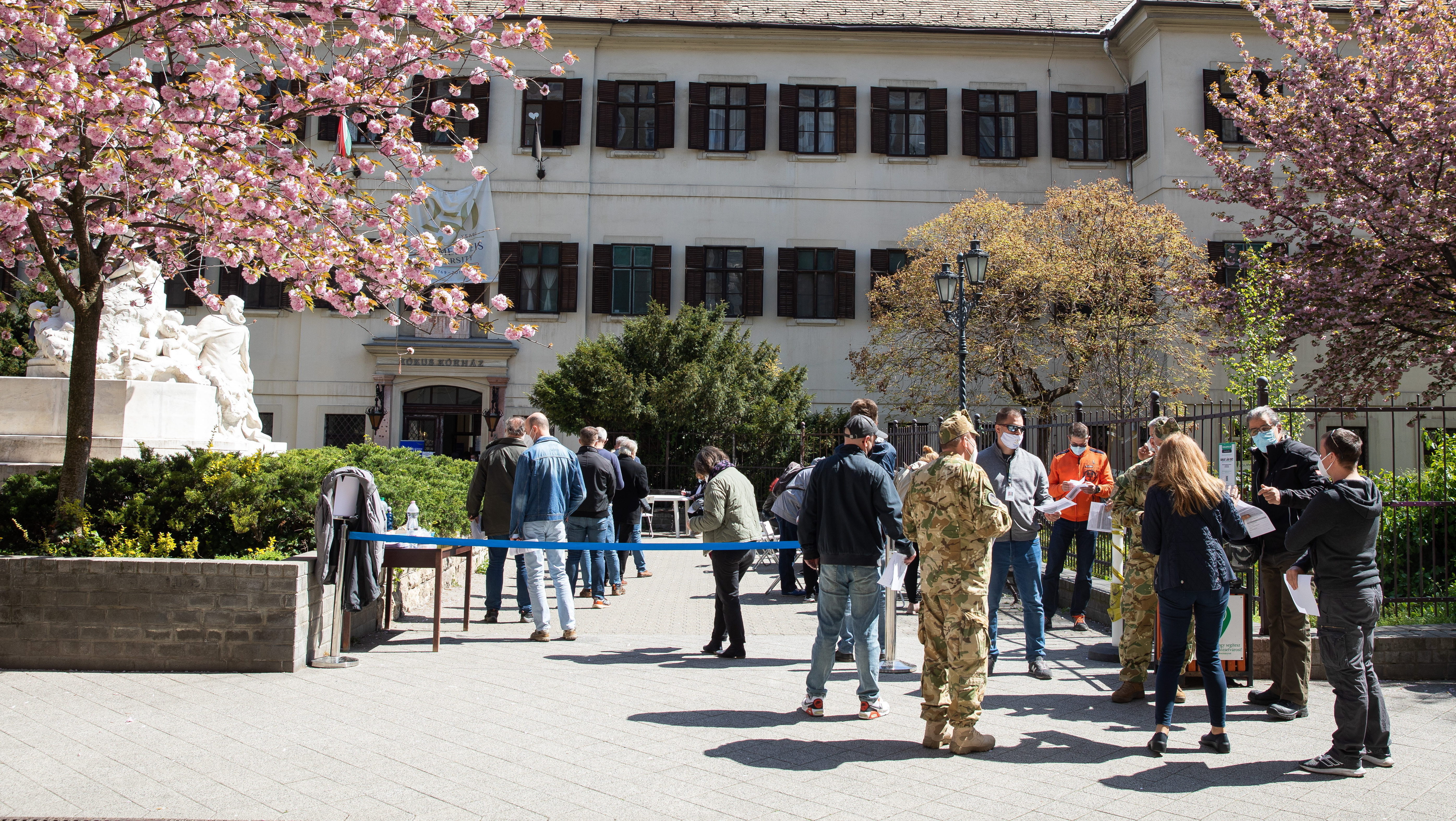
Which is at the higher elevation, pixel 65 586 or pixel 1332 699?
pixel 65 586

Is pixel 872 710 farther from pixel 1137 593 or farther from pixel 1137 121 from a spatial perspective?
pixel 1137 121

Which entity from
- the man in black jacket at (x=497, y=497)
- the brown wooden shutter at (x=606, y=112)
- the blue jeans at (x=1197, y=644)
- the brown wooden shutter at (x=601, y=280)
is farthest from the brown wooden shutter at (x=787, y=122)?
the blue jeans at (x=1197, y=644)

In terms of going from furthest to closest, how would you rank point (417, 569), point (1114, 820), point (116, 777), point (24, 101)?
point (417, 569), point (24, 101), point (116, 777), point (1114, 820)

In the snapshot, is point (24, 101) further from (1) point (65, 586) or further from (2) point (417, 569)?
(2) point (417, 569)

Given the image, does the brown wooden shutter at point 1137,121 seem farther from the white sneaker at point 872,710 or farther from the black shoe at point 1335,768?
the black shoe at point 1335,768

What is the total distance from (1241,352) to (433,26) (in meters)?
19.1

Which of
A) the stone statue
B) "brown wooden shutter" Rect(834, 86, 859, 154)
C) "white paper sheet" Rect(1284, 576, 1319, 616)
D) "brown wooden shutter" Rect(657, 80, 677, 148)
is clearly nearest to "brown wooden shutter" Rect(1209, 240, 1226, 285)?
"brown wooden shutter" Rect(834, 86, 859, 154)

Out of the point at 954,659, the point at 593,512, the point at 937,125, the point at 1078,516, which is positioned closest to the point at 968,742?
the point at 954,659

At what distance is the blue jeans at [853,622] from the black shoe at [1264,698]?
2.33 m

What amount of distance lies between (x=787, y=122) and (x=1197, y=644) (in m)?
24.1

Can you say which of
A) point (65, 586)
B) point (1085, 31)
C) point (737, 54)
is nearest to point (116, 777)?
point (65, 586)

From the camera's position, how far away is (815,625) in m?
9.86

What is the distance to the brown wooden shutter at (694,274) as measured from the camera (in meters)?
27.6

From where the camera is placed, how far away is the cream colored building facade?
27297mm
